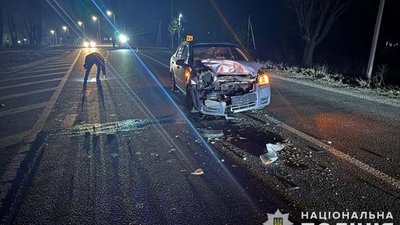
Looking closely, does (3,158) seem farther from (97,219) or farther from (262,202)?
(262,202)

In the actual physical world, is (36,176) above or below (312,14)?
below

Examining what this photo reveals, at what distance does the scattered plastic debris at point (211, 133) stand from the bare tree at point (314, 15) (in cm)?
1785

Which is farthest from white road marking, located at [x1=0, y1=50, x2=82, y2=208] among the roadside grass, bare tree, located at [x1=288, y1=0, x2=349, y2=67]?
bare tree, located at [x1=288, y1=0, x2=349, y2=67]

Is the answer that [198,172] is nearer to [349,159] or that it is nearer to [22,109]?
[349,159]

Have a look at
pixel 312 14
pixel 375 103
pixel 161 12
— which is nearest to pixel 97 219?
pixel 375 103

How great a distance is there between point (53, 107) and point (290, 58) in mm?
21905

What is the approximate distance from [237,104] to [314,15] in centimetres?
1915

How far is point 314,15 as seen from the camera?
22484 mm

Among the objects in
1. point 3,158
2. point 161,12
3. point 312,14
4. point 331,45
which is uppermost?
point 161,12

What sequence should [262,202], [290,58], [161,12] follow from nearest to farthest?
[262,202]
[290,58]
[161,12]

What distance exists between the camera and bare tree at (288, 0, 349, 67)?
72.4ft

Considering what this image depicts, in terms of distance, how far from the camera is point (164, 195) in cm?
349

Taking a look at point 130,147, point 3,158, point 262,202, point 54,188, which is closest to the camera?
point 262,202

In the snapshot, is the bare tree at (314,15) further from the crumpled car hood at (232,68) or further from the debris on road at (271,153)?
the debris on road at (271,153)
